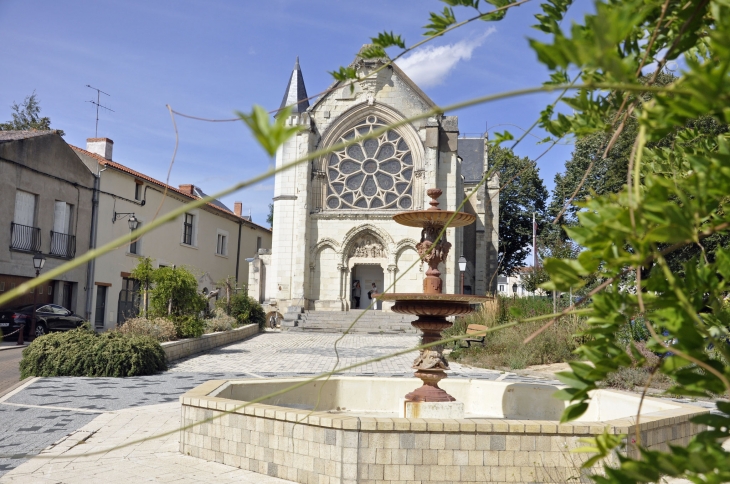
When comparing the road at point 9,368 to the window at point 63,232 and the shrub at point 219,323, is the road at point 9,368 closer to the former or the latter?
the shrub at point 219,323

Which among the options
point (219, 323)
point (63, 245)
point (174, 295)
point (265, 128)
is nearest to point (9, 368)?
point (174, 295)

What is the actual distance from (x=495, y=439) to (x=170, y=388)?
7.14 metres

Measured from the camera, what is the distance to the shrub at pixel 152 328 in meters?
15.4

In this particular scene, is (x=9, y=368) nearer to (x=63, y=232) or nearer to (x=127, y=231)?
(x=63, y=232)

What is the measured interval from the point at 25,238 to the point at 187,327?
369 inches

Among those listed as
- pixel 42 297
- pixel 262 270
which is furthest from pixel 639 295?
pixel 262 270

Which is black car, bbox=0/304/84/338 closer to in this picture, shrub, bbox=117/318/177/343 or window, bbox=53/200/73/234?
window, bbox=53/200/73/234

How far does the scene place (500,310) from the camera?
19359 millimetres

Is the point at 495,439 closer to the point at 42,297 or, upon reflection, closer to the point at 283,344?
the point at 283,344

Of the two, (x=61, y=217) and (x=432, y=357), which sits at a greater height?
(x=61, y=217)

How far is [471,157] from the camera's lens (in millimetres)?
44281

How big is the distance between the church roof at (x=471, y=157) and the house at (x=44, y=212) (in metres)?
24.0

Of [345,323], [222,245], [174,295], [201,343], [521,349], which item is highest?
[222,245]

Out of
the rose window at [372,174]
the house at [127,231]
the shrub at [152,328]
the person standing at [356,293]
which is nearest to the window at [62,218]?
the house at [127,231]
